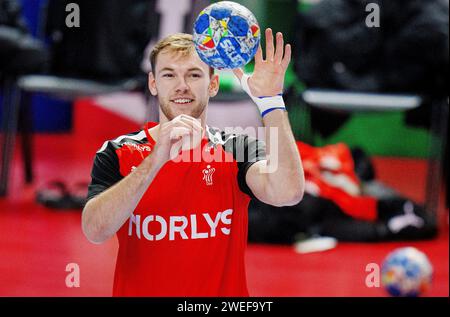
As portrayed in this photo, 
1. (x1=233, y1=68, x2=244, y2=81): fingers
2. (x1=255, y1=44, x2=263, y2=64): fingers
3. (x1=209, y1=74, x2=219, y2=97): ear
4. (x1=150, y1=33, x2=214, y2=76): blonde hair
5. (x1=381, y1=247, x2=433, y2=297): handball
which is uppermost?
(x1=150, y1=33, x2=214, y2=76): blonde hair

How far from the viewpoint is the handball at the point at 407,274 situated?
4.48 metres

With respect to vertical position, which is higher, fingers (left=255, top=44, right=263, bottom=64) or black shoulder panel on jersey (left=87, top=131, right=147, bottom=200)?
fingers (left=255, top=44, right=263, bottom=64)

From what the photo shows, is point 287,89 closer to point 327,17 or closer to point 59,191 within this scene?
point 327,17

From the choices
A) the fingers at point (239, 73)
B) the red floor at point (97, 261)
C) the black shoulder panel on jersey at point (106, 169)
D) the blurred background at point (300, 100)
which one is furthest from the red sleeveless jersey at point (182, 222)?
the blurred background at point (300, 100)

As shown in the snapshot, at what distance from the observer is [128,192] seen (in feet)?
7.57

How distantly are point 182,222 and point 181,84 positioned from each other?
1.28 ft

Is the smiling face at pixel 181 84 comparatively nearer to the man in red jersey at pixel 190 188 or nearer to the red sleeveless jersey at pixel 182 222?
the man in red jersey at pixel 190 188

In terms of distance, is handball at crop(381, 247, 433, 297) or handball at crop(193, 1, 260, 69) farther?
handball at crop(381, 247, 433, 297)

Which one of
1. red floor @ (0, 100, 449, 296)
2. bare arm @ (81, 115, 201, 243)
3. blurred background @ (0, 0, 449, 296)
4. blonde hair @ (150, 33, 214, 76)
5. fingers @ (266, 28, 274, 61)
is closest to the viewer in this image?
bare arm @ (81, 115, 201, 243)

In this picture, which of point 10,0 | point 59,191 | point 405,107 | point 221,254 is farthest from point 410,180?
point 221,254

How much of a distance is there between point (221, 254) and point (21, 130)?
558 cm

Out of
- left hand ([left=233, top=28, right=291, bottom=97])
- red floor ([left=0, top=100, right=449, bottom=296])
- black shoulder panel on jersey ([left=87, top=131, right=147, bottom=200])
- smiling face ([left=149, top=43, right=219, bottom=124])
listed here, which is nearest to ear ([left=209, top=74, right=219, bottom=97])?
smiling face ([left=149, top=43, right=219, bottom=124])

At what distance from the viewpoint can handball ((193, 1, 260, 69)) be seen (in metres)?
2.38

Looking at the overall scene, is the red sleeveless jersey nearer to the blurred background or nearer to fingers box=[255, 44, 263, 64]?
fingers box=[255, 44, 263, 64]
